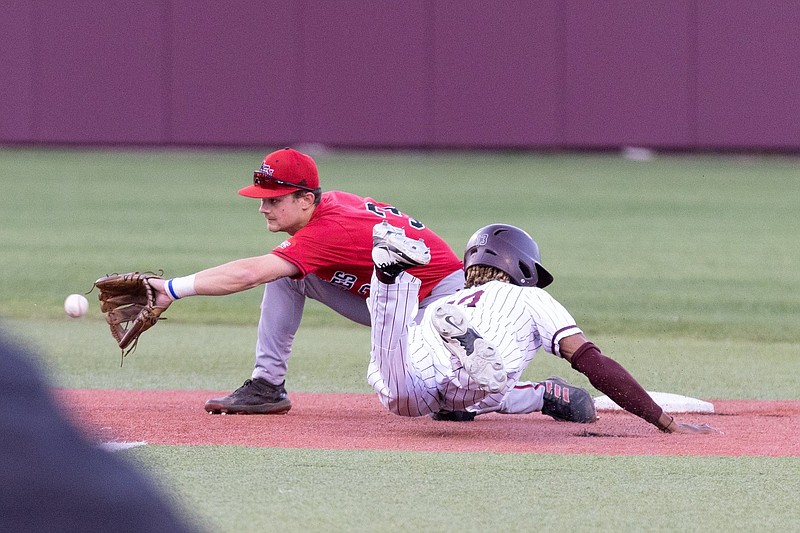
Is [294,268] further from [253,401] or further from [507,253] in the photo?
[507,253]

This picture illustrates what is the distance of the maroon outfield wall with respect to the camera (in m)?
20.3

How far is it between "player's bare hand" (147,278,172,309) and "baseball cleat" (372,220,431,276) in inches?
42.9

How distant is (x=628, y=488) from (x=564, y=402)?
4.16 ft

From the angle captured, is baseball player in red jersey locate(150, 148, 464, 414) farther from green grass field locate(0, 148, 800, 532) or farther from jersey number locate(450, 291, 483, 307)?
green grass field locate(0, 148, 800, 532)

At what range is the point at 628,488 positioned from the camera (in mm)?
3900

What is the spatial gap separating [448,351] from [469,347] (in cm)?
31

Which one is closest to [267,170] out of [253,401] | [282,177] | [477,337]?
[282,177]

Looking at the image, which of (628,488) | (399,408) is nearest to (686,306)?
(399,408)

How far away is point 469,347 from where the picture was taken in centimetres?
433

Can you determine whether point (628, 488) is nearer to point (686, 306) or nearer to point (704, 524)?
point (704, 524)

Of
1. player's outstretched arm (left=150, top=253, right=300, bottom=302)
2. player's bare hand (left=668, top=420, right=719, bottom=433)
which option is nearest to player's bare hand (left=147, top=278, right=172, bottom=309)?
player's outstretched arm (left=150, top=253, right=300, bottom=302)

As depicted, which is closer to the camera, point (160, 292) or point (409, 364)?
point (409, 364)

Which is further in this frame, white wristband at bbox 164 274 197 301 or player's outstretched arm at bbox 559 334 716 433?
white wristband at bbox 164 274 197 301

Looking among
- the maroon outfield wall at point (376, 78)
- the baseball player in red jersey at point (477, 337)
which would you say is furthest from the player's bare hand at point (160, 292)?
the maroon outfield wall at point (376, 78)
